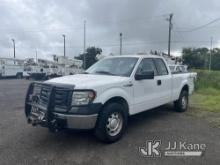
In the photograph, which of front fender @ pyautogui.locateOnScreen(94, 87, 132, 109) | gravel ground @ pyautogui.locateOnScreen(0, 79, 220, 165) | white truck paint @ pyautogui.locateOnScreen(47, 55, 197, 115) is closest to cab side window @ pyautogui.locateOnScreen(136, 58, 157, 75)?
white truck paint @ pyautogui.locateOnScreen(47, 55, 197, 115)

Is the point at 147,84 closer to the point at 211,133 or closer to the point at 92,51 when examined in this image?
the point at 211,133

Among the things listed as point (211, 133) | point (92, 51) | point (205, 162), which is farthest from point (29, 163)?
point (92, 51)

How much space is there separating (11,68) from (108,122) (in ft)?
111

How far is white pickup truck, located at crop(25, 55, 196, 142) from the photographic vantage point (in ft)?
13.1

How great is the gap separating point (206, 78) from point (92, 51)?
132 ft

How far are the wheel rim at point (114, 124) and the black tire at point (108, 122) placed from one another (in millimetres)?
20

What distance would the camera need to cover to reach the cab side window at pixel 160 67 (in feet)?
20.2

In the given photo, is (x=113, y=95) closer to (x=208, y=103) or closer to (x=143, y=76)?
(x=143, y=76)

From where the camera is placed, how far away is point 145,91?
17.7 ft

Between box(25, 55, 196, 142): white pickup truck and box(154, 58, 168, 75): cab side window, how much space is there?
0.03 metres

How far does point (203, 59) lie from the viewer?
60156mm

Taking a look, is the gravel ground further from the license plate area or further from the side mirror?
the side mirror

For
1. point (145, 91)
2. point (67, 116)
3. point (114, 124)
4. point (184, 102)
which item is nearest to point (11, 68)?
point (184, 102)

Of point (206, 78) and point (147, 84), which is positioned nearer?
point (147, 84)
